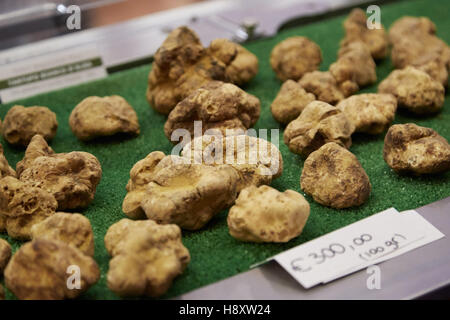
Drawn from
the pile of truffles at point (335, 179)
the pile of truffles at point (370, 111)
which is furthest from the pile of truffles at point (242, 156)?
the pile of truffles at point (370, 111)

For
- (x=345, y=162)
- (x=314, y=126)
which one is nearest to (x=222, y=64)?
(x=314, y=126)

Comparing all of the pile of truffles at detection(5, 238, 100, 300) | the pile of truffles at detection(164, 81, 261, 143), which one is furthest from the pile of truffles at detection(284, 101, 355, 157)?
the pile of truffles at detection(5, 238, 100, 300)

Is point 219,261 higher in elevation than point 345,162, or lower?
lower

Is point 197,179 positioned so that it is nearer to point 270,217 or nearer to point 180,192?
point 180,192

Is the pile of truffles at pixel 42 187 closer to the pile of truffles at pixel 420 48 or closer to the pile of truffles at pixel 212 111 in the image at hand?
the pile of truffles at pixel 212 111

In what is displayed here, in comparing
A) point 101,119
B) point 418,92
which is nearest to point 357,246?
point 418,92
